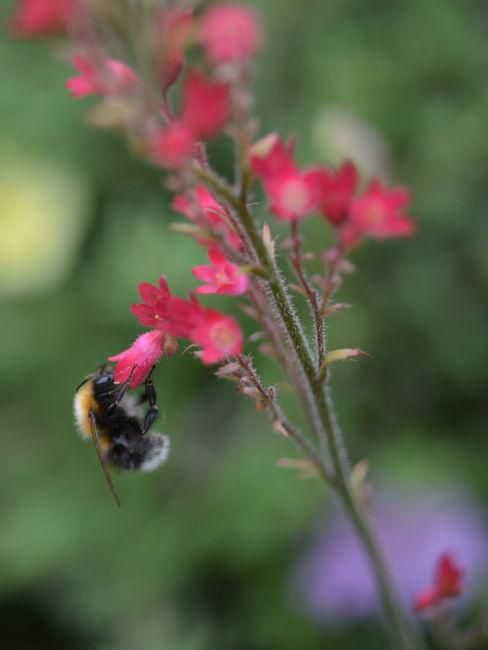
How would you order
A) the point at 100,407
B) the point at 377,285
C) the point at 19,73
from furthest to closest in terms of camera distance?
the point at 19,73, the point at 377,285, the point at 100,407

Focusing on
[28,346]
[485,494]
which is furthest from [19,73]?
[485,494]

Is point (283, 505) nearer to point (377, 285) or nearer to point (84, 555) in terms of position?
point (84, 555)

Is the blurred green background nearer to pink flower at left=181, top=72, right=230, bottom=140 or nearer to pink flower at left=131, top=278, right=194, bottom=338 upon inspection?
pink flower at left=131, top=278, right=194, bottom=338

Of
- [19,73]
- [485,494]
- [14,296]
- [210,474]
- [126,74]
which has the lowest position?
[485,494]

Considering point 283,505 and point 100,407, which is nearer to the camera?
point 100,407

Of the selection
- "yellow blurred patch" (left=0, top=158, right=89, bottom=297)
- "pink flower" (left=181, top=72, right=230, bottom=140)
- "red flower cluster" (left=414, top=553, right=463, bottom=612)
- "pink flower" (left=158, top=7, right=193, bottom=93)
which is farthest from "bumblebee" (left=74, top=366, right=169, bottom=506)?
"yellow blurred patch" (left=0, top=158, right=89, bottom=297)

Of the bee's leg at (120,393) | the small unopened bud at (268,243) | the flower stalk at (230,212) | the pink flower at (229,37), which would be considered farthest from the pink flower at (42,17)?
the small unopened bud at (268,243)

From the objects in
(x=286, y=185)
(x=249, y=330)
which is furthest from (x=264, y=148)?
(x=249, y=330)
